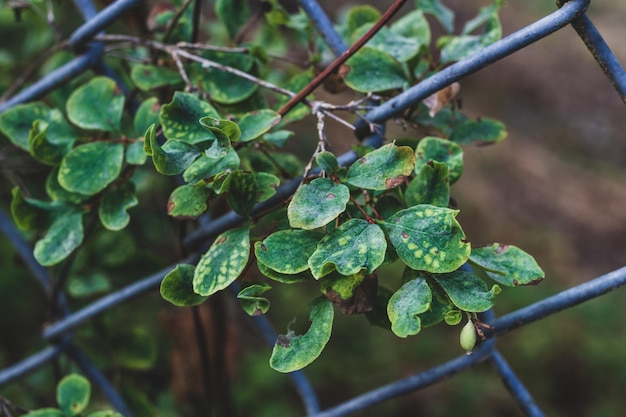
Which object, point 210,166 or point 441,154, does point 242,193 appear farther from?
point 441,154

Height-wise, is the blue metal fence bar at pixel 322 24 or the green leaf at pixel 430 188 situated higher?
the blue metal fence bar at pixel 322 24

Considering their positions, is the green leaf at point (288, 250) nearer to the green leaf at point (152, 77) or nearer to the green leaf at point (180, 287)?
the green leaf at point (180, 287)

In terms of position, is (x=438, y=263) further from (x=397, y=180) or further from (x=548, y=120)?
(x=548, y=120)

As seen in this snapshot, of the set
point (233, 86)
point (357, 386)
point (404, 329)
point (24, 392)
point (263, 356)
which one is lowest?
point (357, 386)

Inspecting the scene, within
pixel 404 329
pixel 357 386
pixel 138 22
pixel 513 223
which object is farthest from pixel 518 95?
pixel 404 329

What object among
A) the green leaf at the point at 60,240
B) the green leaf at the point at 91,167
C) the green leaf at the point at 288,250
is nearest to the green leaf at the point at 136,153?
the green leaf at the point at 91,167

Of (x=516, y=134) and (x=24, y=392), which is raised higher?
(x=24, y=392)
